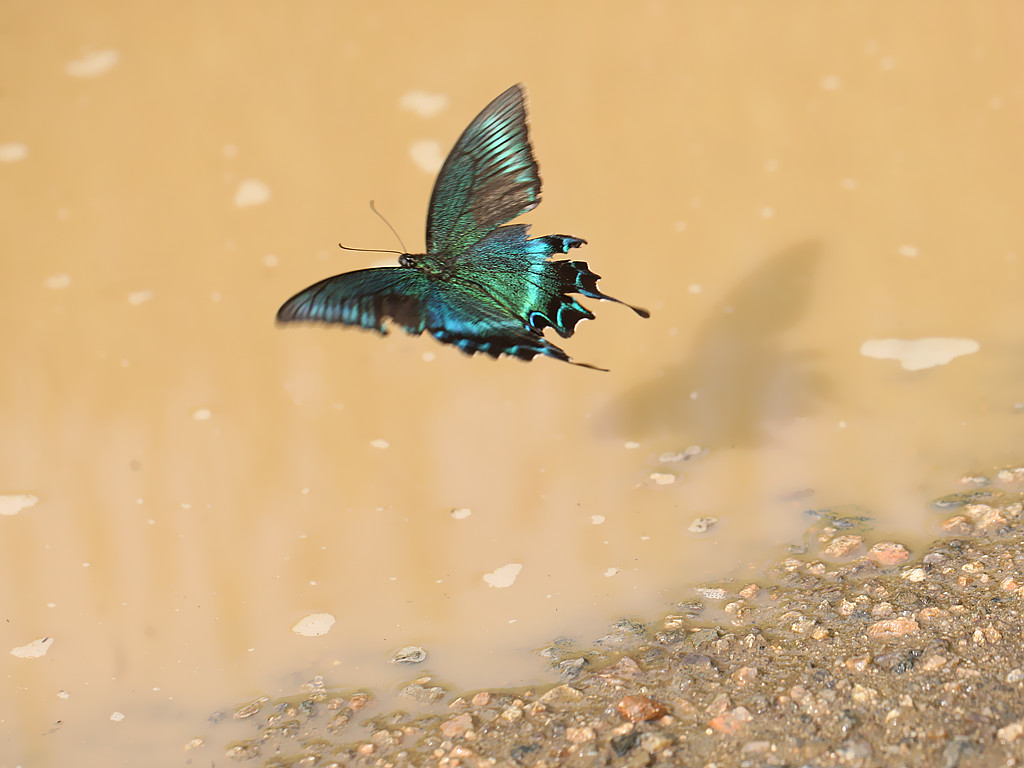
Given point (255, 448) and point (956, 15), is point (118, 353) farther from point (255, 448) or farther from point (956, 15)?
point (956, 15)

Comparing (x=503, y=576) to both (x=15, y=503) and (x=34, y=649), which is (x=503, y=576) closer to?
(x=34, y=649)

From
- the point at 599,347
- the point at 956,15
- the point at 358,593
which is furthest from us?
the point at 956,15

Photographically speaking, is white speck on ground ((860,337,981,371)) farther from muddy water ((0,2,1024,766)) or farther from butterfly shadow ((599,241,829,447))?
butterfly shadow ((599,241,829,447))

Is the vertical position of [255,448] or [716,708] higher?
[255,448]

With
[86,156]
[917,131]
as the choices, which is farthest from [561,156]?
[86,156]

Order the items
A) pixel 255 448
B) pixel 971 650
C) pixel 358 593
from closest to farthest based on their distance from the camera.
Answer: pixel 971 650 → pixel 358 593 → pixel 255 448

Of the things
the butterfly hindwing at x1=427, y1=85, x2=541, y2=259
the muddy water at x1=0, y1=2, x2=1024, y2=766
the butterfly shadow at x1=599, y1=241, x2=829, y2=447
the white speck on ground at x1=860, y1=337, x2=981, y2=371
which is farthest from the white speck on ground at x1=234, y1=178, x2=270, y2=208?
the white speck on ground at x1=860, y1=337, x2=981, y2=371

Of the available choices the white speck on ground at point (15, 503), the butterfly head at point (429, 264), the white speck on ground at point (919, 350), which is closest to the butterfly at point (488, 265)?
the butterfly head at point (429, 264)
